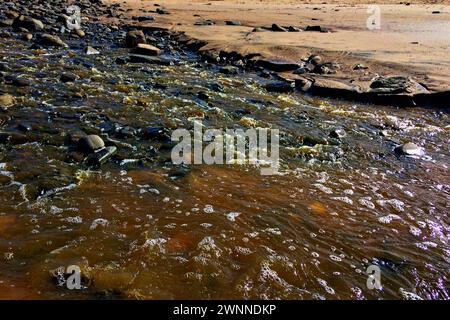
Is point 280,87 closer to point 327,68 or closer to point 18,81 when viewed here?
point 327,68

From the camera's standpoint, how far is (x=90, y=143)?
6.38m

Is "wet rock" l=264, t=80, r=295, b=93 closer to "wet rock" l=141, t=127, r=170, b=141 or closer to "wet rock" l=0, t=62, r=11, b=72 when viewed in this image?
"wet rock" l=141, t=127, r=170, b=141

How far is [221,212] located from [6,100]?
18.7 ft

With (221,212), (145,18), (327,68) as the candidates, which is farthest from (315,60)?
(145,18)

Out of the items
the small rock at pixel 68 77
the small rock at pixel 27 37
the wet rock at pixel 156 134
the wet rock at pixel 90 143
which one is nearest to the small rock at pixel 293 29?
the small rock at pixel 27 37

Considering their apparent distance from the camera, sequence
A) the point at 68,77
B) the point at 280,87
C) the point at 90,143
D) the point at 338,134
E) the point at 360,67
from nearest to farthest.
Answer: the point at 90,143, the point at 338,134, the point at 68,77, the point at 280,87, the point at 360,67

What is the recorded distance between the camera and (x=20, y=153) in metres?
6.12

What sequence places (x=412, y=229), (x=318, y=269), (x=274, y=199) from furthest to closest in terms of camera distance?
(x=274, y=199), (x=412, y=229), (x=318, y=269)

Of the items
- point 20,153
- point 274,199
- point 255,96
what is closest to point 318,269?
point 274,199

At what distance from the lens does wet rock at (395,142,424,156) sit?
23.4 feet

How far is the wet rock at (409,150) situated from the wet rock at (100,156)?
16.6 feet

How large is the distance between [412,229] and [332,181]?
140 centimetres

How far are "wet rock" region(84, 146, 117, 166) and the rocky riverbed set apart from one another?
0.08 feet

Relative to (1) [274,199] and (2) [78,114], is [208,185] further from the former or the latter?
(2) [78,114]
